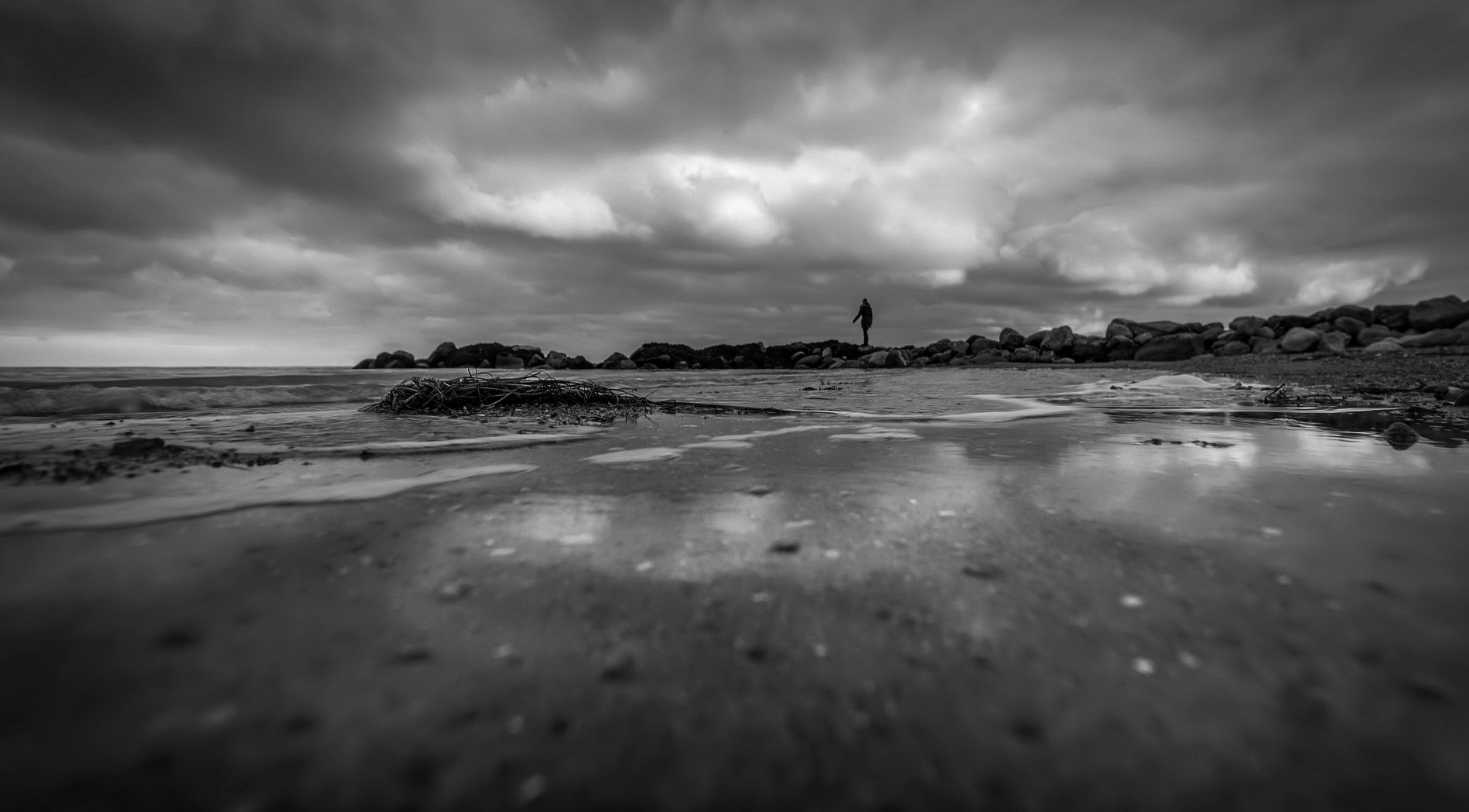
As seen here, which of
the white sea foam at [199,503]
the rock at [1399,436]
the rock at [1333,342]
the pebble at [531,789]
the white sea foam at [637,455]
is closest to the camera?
the pebble at [531,789]

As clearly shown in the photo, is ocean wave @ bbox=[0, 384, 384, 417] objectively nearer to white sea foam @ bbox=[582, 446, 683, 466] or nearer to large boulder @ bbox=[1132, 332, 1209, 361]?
white sea foam @ bbox=[582, 446, 683, 466]

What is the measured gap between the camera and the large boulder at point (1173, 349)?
2642cm

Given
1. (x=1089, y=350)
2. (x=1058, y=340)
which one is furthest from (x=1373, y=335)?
(x=1058, y=340)

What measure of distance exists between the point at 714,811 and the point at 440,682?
53 centimetres

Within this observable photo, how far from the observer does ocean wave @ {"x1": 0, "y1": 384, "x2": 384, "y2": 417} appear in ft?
19.8

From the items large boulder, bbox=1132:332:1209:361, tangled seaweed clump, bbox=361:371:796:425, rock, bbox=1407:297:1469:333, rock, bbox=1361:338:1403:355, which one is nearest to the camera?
tangled seaweed clump, bbox=361:371:796:425

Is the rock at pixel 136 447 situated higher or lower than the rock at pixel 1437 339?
lower

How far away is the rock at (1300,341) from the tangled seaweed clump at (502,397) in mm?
28344

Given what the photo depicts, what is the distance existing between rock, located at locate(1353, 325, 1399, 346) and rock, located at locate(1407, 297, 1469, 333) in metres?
0.77

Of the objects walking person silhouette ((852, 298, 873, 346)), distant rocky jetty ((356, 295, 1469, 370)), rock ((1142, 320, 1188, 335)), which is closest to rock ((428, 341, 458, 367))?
distant rocky jetty ((356, 295, 1469, 370))

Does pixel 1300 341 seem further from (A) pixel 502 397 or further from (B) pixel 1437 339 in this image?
(A) pixel 502 397

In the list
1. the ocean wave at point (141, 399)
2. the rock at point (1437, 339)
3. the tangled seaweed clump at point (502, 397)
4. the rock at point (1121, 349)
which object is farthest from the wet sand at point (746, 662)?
the rock at point (1121, 349)

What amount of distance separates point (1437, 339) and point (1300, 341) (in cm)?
344

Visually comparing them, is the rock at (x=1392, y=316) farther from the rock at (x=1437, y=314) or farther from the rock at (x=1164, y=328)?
the rock at (x=1164, y=328)
